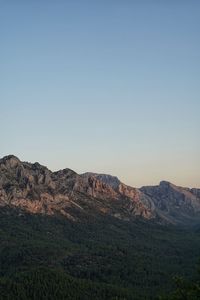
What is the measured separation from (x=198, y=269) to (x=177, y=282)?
2.88 metres

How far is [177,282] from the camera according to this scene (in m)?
57.3

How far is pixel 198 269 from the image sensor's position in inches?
2224

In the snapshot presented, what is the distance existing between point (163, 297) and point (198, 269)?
4.96 m

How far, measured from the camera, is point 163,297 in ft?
184

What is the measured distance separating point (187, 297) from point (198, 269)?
3.84m

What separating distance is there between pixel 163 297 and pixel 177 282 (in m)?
2.58

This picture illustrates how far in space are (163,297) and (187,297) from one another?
308cm

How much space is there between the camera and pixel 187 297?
177 ft
